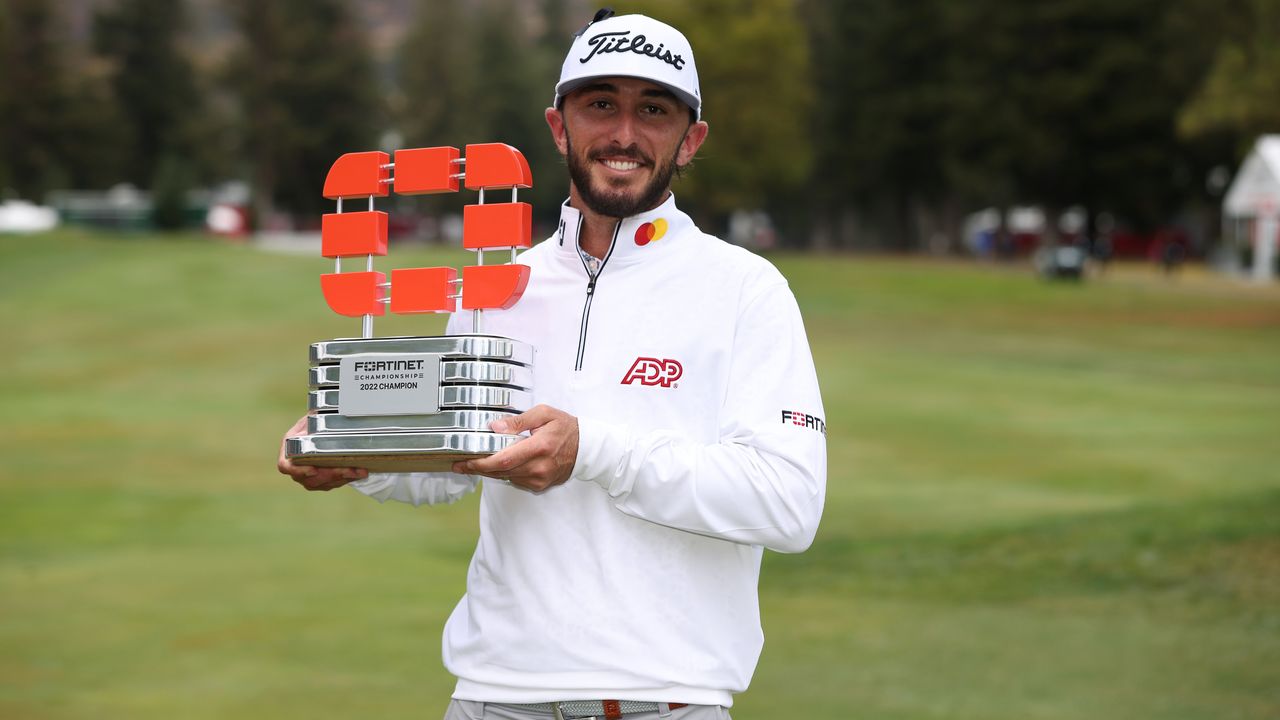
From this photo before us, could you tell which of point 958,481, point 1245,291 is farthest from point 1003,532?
point 1245,291

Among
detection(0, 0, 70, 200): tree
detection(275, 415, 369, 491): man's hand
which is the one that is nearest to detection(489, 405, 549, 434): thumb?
detection(275, 415, 369, 491): man's hand

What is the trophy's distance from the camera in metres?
3.31

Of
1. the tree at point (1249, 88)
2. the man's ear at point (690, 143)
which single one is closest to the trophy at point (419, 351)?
the man's ear at point (690, 143)

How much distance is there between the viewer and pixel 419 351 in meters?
3.37

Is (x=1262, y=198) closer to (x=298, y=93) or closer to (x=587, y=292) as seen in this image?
(x=587, y=292)

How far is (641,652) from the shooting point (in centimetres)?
337

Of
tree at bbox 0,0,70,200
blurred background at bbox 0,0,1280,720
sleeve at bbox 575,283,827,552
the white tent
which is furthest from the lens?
tree at bbox 0,0,70,200

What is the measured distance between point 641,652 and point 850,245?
10818 centimetres

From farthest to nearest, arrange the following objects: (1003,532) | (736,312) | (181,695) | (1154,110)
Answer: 1. (1154,110)
2. (1003,532)
3. (181,695)
4. (736,312)

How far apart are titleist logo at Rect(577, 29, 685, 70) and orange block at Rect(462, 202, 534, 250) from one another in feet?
1.23

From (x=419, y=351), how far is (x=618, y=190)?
61 cm

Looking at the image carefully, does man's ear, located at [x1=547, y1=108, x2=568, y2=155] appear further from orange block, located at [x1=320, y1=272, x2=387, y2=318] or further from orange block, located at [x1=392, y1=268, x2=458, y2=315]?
orange block, located at [x1=320, y1=272, x2=387, y2=318]

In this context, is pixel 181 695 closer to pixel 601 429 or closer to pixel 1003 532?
pixel 601 429

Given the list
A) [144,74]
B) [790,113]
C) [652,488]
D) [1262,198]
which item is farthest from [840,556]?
[144,74]
